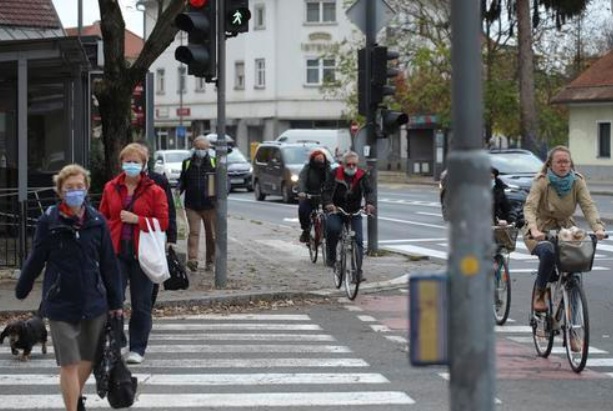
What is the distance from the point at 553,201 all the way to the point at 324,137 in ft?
136

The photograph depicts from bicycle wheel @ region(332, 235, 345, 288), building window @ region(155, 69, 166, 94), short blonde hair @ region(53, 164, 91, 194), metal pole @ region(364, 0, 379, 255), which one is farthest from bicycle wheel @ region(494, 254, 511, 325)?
building window @ region(155, 69, 166, 94)

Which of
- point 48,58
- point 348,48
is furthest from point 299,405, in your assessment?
point 348,48

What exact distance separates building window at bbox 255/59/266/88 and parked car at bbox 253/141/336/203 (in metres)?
29.6

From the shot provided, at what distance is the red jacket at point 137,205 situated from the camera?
8.90m

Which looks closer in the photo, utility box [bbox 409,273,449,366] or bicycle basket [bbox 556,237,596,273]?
utility box [bbox 409,273,449,366]

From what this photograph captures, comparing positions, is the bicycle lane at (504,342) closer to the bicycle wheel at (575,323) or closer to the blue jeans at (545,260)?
the bicycle wheel at (575,323)

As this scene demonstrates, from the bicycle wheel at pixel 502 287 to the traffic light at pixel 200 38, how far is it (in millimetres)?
4094

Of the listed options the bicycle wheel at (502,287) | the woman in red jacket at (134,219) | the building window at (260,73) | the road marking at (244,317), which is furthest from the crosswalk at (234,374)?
the building window at (260,73)

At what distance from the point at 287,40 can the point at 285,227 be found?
1696 inches

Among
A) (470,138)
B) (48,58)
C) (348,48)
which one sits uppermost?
(348,48)

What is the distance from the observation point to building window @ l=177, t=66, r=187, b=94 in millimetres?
74938

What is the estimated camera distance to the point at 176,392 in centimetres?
796

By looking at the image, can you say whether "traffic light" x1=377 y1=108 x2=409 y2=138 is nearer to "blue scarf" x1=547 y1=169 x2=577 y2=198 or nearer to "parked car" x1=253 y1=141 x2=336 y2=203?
"blue scarf" x1=547 y1=169 x2=577 y2=198

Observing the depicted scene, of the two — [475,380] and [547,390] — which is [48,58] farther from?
[475,380]
